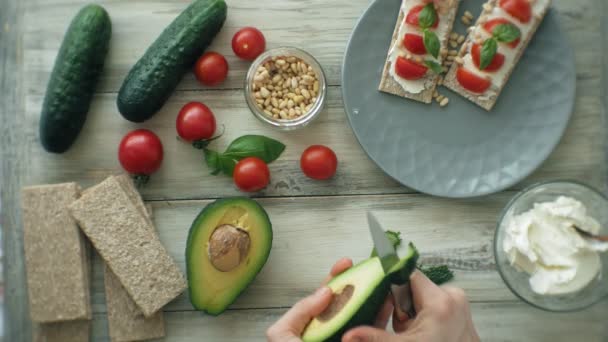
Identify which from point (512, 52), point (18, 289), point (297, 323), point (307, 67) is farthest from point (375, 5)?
point (18, 289)

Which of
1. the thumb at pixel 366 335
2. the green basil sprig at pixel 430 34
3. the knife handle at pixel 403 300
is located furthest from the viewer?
the green basil sprig at pixel 430 34

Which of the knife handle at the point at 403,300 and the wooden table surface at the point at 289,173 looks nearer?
the knife handle at the point at 403,300

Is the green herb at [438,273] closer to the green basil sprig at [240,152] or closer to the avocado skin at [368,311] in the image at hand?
the avocado skin at [368,311]

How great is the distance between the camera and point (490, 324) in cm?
148

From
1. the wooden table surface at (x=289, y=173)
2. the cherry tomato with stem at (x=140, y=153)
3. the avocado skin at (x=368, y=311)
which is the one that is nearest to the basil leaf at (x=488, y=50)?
the wooden table surface at (x=289, y=173)

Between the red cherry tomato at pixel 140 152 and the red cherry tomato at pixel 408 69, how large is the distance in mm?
606

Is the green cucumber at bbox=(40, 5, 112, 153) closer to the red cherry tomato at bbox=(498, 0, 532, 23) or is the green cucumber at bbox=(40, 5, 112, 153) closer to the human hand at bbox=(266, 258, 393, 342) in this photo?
the human hand at bbox=(266, 258, 393, 342)

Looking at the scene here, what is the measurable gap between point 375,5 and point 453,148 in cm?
39

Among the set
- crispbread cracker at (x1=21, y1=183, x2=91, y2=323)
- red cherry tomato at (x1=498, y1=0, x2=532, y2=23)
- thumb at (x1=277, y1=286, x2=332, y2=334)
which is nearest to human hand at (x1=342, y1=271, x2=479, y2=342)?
thumb at (x1=277, y1=286, x2=332, y2=334)

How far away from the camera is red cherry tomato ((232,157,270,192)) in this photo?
1.41 meters

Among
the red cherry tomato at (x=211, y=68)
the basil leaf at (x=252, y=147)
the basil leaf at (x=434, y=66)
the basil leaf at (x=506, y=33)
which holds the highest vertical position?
the basil leaf at (x=506, y=33)

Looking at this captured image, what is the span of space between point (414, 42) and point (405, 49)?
0.03 metres

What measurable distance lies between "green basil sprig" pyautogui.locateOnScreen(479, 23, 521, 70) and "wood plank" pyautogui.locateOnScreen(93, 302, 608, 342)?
0.60m

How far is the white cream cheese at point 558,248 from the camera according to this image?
4.29 feet
